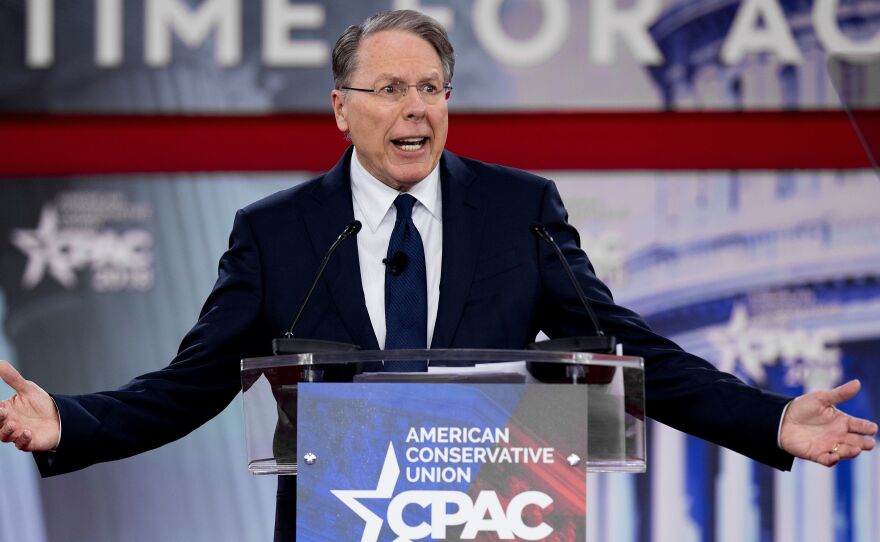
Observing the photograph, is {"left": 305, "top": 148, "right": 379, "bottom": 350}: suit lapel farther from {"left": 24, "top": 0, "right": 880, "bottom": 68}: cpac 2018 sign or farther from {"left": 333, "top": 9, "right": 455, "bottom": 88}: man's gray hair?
{"left": 24, "top": 0, "right": 880, "bottom": 68}: cpac 2018 sign

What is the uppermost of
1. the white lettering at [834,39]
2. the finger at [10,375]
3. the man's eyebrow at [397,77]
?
the white lettering at [834,39]

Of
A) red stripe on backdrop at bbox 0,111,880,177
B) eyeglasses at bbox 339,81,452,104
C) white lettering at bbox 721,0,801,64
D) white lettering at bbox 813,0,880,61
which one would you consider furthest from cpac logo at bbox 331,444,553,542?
white lettering at bbox 813,0,880,61

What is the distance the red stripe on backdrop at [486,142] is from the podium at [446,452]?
8.10 feet

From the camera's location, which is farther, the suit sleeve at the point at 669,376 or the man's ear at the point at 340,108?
the man's ear at the point at 340,108

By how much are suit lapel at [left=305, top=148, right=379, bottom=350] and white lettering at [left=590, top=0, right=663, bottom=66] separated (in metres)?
2.03

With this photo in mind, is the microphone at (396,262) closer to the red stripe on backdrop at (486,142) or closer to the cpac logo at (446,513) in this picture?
the cpac logo at (446,513)

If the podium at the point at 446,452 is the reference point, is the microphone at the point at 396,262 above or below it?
above

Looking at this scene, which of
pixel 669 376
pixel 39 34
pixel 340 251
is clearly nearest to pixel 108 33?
pixel 39 34

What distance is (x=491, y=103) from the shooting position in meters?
3.85

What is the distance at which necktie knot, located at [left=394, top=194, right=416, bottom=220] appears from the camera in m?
1.91

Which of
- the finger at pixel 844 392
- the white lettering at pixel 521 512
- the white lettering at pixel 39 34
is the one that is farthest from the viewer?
the white lettering at pixel 39 34

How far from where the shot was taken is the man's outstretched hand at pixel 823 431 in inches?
64.3

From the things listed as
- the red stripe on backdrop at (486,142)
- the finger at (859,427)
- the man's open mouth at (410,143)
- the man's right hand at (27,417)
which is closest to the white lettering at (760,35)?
the red stripe on backdrop at (486,142)

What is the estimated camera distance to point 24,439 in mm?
1666
